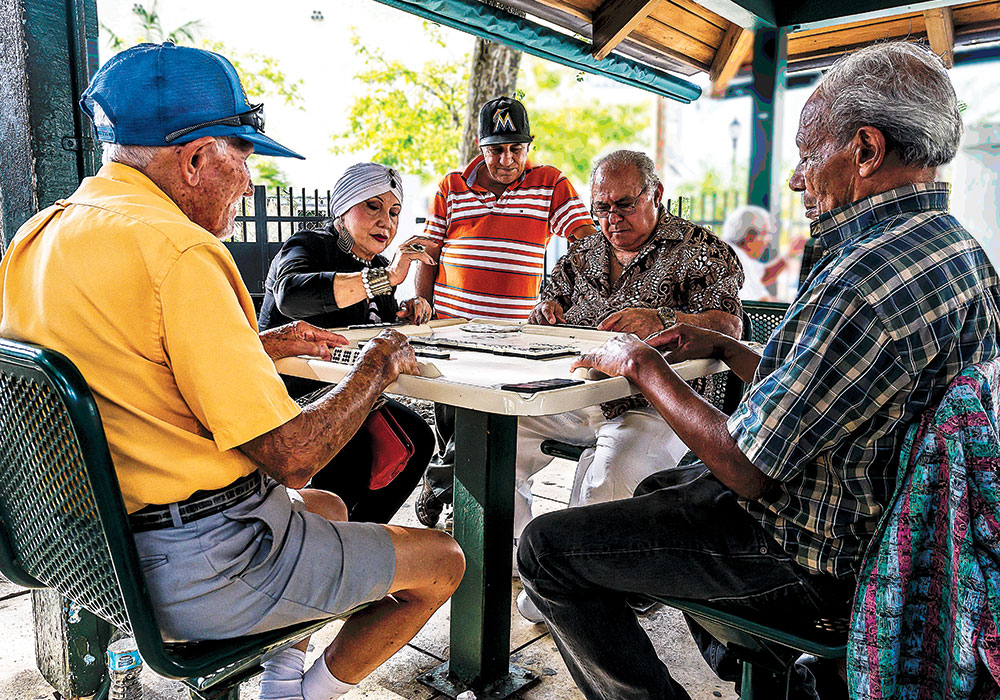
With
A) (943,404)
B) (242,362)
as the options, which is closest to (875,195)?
(943,404)

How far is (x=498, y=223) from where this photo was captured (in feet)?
12.6

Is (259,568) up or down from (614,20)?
down

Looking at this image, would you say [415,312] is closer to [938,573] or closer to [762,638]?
[762,638]

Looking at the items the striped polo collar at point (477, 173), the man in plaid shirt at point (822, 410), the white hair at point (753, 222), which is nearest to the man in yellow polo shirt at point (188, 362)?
the man in plaid shirt at point (822, 410)

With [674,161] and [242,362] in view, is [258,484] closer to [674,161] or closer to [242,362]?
[242,362]

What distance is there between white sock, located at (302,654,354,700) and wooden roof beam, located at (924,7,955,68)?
212 inches

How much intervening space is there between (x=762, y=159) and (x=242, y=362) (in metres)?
6.79

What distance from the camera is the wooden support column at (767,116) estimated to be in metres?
6.41

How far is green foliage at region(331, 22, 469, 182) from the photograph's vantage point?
19484 millimetres

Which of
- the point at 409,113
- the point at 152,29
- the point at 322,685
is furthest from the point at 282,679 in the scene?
the point at 409,113

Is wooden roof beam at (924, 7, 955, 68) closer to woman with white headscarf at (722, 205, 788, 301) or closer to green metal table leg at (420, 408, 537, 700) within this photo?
woman with white headscarf at (722, 205, 788, 301)

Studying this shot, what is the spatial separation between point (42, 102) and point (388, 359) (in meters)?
1.21

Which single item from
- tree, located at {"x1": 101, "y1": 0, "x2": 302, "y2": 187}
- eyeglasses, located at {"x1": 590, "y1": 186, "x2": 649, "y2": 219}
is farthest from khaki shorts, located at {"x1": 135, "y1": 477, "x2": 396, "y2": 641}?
tree, located at {"x1": 101, "y1": 0, "x2": 302, "y2": 187}

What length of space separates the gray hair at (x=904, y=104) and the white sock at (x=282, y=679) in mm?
1603
